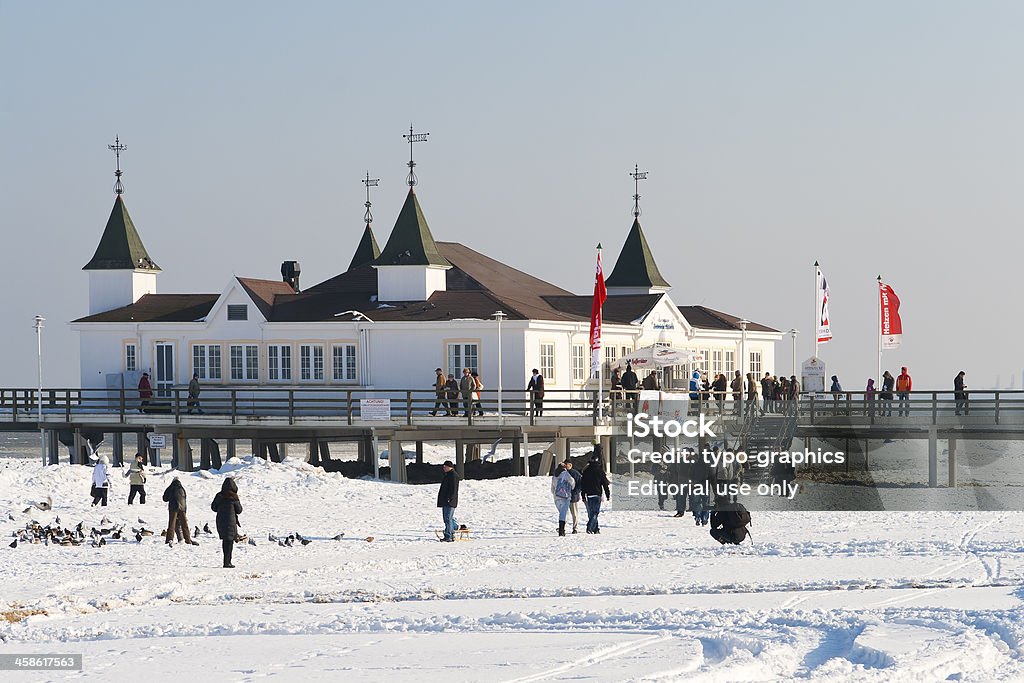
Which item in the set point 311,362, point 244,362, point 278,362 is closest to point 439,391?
point 311,362

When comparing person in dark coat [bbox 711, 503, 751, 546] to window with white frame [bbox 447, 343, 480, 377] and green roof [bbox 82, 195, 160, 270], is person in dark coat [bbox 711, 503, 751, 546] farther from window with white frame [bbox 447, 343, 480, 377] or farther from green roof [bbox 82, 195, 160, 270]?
green roof [bbox 82, 195, 160, 270]

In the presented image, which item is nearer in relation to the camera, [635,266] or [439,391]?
[439,391]

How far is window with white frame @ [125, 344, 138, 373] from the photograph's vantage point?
42.7 metres

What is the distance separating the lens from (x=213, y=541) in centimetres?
2559

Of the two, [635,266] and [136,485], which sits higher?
[635,266]

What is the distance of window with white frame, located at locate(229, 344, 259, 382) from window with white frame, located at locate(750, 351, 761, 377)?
53.8 ft

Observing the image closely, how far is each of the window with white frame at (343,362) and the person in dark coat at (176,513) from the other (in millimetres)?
15503

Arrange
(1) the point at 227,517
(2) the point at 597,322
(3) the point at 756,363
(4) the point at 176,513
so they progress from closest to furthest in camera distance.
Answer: (1) the point at 227,517 < (4) the point at 176,513 < (2) the point at 597,322 < (3) the point at 756,363

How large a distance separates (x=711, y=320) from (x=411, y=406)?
1484 centimetres

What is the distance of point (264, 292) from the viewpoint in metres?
42.7

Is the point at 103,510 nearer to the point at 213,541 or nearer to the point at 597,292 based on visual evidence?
the point at 213,541

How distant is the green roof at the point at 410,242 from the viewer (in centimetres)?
4222

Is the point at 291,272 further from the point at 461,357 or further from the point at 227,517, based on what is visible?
the point at 227,517

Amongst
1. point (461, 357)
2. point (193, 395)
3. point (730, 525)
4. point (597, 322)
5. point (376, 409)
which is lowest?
point (730, 525)
